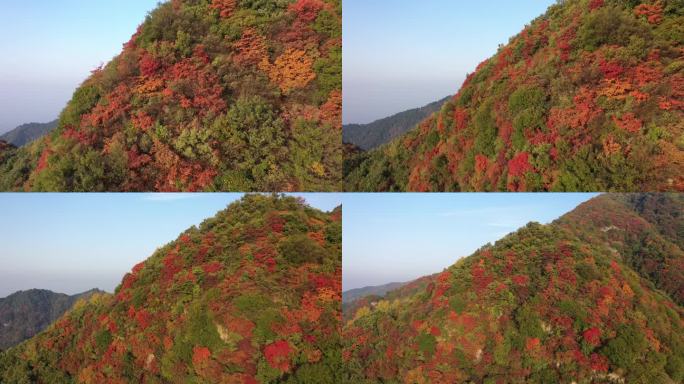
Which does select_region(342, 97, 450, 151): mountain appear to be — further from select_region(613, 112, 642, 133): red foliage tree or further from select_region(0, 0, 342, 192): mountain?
select_region(613, 112, 642, 133): red foliage tree

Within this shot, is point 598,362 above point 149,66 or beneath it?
beneath

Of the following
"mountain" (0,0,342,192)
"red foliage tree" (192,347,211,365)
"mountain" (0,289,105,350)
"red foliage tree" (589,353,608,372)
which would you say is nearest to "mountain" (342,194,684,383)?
"red foliage tree" (589,353,608,372)

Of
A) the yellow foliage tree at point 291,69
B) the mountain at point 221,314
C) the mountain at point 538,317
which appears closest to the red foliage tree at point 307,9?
the yellow foliage tree at point 291,69

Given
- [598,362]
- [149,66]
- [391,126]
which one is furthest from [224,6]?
[598,362]

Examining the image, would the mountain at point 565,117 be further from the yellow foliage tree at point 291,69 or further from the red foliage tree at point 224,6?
the red foliage tree at point 224,6

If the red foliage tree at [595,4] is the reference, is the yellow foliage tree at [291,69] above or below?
below

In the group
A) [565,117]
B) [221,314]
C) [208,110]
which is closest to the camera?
[221,314]

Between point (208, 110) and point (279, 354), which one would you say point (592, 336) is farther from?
point (208, 110)
